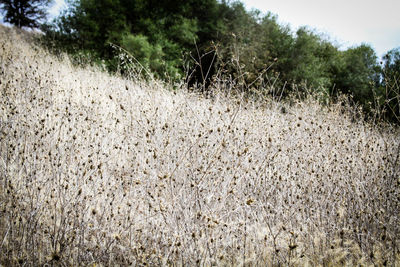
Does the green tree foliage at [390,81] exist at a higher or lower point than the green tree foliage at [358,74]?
lower

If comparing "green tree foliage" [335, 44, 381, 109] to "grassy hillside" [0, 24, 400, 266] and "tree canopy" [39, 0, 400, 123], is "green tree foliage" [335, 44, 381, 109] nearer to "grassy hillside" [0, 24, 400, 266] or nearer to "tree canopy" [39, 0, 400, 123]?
"tree canopy" [39, 0, 400, 123]

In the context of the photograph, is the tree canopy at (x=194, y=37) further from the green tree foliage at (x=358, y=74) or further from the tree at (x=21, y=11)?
the tree at (x=21, y=11)

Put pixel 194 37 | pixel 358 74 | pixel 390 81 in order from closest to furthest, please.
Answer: pixel 390 81, pixel 194 37, pixel 358 74

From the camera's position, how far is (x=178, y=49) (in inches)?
448

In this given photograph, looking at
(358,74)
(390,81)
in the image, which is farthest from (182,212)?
(358,74)

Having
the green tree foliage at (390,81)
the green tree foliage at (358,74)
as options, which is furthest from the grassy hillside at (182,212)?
the green tree foliage at (358,74)

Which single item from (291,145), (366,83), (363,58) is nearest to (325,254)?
(291,145)

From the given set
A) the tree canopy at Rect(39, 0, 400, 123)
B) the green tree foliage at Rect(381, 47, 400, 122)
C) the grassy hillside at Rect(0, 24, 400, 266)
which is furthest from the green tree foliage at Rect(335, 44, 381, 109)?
the grassy hillside at Rect(0, 24, 400, 266)

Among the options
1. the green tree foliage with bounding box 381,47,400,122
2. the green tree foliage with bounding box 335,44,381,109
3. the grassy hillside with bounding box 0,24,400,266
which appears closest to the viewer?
the grassy hillside with bounding box 0,24,400,266

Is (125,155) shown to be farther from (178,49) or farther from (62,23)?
(62,23)

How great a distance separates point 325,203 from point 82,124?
3324 mm

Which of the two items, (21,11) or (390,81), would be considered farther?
(21,11)

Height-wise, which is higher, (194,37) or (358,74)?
(358,74)

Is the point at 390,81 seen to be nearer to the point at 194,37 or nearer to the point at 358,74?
the point at 194,37
